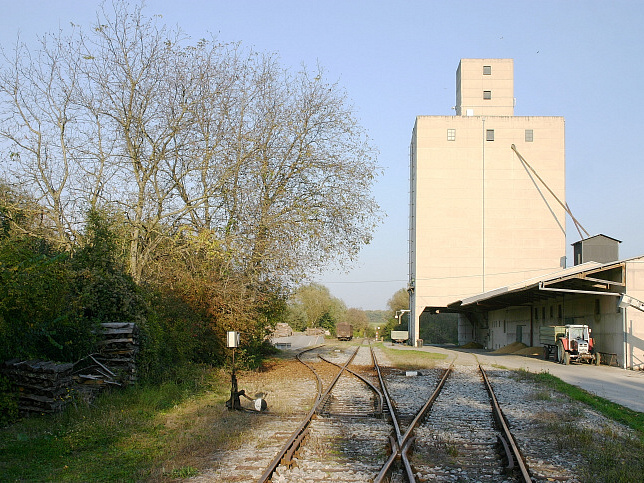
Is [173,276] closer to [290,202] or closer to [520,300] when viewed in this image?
[290,202]

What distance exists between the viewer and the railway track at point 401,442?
6.97 metres

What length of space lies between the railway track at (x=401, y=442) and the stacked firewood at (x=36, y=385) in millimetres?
4013

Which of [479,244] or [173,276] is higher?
[479,244]

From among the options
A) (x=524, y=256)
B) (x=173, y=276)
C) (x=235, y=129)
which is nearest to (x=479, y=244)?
(x=524, y=256)

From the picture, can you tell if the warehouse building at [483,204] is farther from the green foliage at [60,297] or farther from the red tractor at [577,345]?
the green foliage at [60,297]

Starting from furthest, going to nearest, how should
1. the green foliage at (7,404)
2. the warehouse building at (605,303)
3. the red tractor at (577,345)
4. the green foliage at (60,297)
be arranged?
the red tractor at (577,345) < the warehouse building at (605,303) < the green foliage at (60,297) < the green foliage at (7,404)

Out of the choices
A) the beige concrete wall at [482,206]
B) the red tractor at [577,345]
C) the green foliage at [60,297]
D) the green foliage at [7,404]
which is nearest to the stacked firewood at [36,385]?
the green foliage at [7,404]

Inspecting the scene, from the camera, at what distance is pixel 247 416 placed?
1072cm

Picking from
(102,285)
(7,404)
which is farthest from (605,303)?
(7,404)

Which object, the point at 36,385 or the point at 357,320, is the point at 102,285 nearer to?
the point at 36,385

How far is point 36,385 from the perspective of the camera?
9.57 meters

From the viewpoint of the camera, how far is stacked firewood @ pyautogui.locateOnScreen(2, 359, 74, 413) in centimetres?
950

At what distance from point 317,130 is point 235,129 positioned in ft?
14.9

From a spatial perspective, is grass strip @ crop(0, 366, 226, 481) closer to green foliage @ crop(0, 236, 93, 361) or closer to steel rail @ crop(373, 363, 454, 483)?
green foliage @ crop(0, 236, 93, 361)
